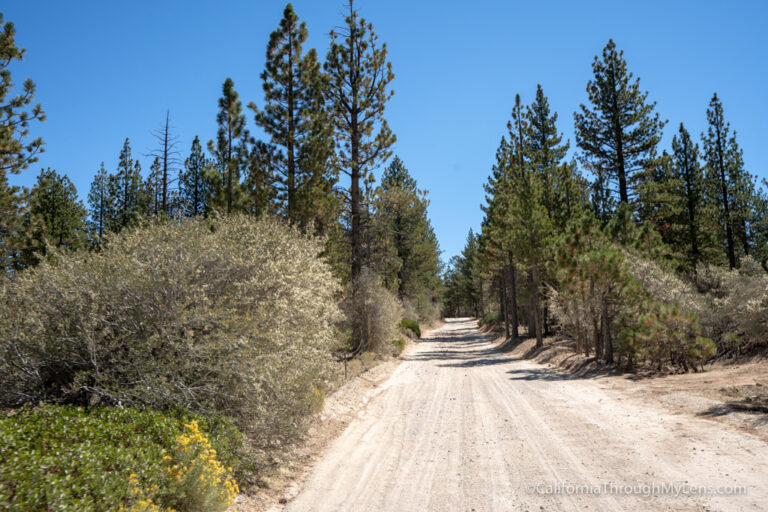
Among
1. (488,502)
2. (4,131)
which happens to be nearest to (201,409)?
(488,502)

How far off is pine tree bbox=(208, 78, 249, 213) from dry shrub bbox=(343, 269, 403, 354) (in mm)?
5979

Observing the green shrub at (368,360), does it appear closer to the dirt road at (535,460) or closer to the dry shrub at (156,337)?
the dirt road at (535,460)

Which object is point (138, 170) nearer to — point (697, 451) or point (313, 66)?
point (313, 66)

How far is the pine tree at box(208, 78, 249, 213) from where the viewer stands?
17.8 meters

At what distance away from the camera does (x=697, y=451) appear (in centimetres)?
626

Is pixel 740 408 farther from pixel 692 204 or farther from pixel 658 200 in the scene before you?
pixel 692 204

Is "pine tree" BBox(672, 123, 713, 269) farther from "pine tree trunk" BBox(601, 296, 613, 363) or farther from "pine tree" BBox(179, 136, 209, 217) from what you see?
"pine tree" BBox(179, 136, 209, 217)

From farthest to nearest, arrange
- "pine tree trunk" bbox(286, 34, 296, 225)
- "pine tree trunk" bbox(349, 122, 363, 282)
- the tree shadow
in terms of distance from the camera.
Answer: "pine tree trunk" bbox(349, 122, 363, 282)
"pine tree trunk" bbox(286, 34, 296, 225)
the tree shadow

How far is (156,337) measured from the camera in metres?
5.22

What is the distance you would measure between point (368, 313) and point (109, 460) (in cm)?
1577

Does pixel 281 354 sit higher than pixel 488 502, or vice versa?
pixel 281 354

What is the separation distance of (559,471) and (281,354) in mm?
3978

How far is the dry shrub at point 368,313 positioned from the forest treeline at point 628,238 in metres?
7.27

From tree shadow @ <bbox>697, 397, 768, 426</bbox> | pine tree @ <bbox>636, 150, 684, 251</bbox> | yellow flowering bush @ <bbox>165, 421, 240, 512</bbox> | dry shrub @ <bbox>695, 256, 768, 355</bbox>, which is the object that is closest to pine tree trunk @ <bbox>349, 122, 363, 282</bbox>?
dry shrub @ <bbox>695, 256, 768, 355</bbox>
